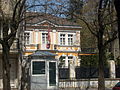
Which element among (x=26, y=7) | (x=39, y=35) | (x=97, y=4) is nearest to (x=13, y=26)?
(x=26, y=7)

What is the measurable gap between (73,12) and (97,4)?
1724 mm

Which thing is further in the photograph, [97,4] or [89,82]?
[89,82]

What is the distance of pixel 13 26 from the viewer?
15984 mm

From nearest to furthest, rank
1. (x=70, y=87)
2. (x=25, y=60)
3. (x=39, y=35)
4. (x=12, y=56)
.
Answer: (x=25, y=60), (x=70, y=87), (x=12, y=56), (x=39, y=35)

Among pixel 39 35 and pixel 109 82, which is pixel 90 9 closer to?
pixel 109 82

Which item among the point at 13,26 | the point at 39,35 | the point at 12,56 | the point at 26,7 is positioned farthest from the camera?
the point at 39,35

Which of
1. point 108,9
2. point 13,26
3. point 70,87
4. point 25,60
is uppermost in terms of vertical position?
point 108,9

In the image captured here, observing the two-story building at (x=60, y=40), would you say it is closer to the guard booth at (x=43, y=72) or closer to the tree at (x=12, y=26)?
the guard booth at (x=43, y=72)

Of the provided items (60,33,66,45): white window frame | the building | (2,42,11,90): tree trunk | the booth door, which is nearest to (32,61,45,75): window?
the booth door

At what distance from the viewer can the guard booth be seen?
20109 mm

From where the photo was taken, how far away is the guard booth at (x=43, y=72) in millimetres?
20109

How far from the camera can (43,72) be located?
20344mm

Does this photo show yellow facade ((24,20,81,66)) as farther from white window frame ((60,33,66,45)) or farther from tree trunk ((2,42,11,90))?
tree trunk ((2,42,11,90))

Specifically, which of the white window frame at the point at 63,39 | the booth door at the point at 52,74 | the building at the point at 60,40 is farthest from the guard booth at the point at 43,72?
the white window frame at the point at 63,39
